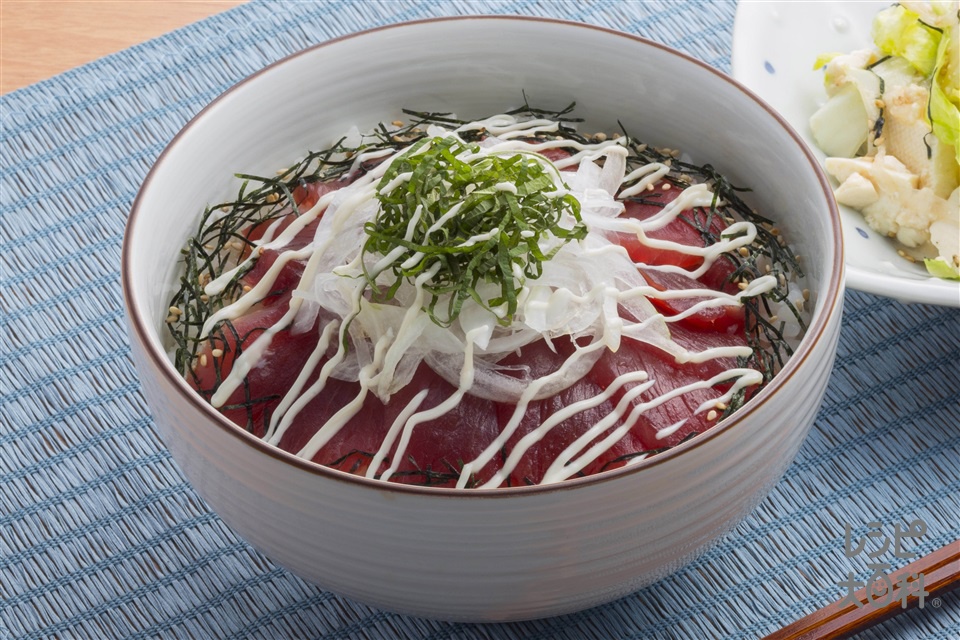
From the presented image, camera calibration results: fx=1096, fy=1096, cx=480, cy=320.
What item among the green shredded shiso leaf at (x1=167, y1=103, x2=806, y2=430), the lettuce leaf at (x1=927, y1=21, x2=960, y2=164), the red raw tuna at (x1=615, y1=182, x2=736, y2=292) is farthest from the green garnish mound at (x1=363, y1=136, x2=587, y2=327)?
the lettuce leaf at (x1=927, y1=21, x2=960, y2=164)

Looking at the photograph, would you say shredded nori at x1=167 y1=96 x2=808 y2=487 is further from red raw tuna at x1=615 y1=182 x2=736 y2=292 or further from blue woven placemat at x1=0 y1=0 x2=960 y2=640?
blue woven placemat at x1=0 y1=0 x2=960 y2=640

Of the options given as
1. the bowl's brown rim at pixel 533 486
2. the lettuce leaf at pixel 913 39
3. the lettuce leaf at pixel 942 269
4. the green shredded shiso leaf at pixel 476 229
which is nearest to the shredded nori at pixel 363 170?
the green shredded shiso leaf at pixel 476 229

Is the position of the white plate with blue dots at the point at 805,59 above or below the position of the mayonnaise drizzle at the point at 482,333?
below

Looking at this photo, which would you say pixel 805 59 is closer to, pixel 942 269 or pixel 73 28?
pixel 942 269

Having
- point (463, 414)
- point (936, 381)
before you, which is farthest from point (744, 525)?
point (463, 414)

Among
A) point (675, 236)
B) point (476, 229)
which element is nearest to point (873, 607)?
point (675, 236)

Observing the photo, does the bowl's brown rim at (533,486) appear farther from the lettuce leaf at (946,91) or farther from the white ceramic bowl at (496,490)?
the lettuce leaf at (946,91)

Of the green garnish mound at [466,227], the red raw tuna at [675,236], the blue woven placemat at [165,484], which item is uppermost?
the green garnish mound at [466,227]

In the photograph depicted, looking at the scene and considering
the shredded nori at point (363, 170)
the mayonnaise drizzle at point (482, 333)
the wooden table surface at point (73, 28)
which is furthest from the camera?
the wooden table surface at point (73, 28)
